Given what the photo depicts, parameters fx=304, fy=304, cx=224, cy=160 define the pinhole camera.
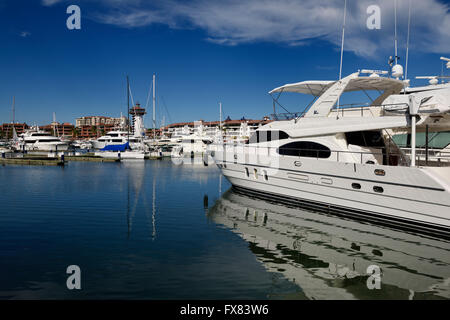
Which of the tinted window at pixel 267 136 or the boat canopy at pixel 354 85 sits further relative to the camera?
the tinted window at pixel 267 136

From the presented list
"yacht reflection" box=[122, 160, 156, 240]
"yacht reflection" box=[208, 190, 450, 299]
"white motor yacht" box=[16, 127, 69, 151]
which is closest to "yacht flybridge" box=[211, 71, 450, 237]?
"yacht reflection" box=[208, 190, 450, 299]

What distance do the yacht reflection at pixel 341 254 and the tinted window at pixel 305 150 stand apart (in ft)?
9.53

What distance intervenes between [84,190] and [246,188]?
11165 mm

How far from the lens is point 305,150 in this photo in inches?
599

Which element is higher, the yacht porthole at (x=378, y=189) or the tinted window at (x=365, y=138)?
the tinted window at (x=365, y=138)

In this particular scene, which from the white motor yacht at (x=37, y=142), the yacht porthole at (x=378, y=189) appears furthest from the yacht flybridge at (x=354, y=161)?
the white motor yacht at (x=37, y=142)

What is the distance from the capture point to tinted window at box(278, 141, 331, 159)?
14477 millimetres

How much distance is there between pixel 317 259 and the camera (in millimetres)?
9375

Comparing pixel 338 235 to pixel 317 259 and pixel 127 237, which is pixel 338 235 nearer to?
pixel 317 259

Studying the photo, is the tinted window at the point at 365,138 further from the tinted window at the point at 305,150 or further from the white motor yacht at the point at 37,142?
the white motor yacht at the point at 37,142

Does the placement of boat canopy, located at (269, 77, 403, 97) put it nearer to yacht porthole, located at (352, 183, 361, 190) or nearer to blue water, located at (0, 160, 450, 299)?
yacht porthole, located at (352, 183, 361, 190)

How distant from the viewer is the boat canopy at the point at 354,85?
15275 mm

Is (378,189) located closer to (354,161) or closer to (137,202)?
(354,161)

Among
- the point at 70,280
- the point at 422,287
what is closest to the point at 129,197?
the point at 70,280
